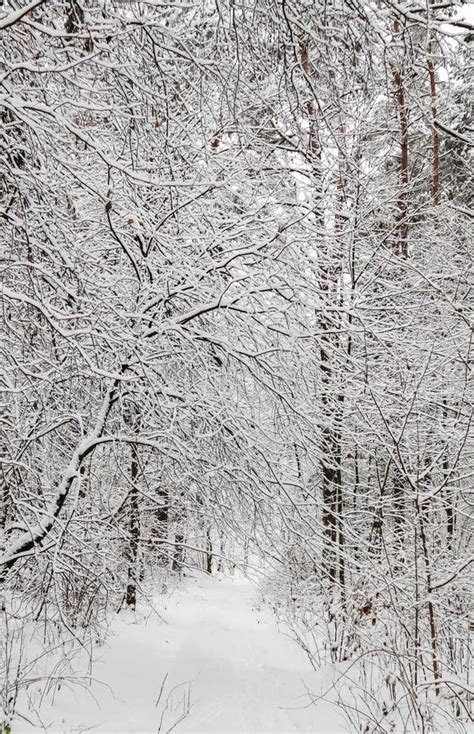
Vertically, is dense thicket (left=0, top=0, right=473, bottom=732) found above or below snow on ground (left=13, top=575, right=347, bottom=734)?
above

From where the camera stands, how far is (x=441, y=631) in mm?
5203

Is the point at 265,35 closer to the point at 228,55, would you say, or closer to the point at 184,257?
the point at 228,55

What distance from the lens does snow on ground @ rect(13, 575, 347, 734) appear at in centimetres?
468

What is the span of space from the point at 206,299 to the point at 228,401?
2.52ft

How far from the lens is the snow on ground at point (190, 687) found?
15.4 ft

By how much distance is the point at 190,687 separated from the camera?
18.3 feet

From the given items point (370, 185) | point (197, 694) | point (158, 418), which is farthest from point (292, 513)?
point (370, 185)

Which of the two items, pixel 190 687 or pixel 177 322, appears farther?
pixel 190 687

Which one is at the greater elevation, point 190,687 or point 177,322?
point 177,322

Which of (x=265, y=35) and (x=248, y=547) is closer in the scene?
(x=265, y=35)

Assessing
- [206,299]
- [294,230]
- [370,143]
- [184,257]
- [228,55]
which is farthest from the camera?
[370,143]

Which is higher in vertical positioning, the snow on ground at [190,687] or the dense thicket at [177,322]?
the dense thicket at [177,322]

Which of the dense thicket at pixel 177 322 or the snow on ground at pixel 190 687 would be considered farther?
the snow on ground at pixel 190 687

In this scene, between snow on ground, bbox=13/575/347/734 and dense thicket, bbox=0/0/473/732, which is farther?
snow on ground, bbox=13/575/347/734
